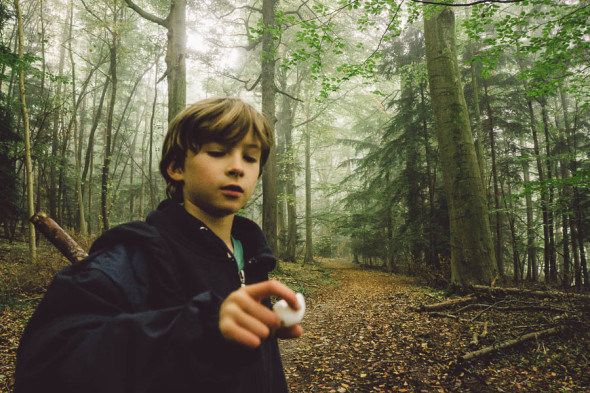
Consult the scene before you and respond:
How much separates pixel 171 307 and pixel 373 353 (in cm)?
487

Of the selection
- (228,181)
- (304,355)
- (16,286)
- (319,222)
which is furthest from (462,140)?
(319,222)

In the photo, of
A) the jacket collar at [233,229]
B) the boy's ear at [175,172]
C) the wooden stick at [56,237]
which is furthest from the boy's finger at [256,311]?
the wooden stick at [56,237]

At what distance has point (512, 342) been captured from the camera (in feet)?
13.5

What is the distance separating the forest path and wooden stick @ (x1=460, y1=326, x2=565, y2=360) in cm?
31

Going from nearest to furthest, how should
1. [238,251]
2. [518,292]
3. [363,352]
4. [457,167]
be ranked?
[238,251] → [363,352] → [518,292] → [457,167]

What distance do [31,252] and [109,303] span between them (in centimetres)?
1016

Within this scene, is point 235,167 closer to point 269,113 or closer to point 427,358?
point 427,358

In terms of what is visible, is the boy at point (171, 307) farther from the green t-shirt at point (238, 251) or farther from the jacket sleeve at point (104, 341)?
the green t-shirt at point (238, 251)

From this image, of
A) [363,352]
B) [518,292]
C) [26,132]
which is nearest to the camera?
[363,352]

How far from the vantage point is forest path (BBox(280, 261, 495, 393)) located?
3832 millimetres

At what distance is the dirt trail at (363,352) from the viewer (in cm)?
390

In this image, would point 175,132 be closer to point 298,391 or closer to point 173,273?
point 173,273

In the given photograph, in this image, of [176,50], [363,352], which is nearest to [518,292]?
[363,352]

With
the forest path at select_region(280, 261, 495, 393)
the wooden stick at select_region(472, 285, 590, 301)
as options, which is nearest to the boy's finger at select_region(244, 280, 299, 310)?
the forest path at select_region(280, 261, 495, 393)
